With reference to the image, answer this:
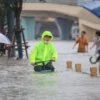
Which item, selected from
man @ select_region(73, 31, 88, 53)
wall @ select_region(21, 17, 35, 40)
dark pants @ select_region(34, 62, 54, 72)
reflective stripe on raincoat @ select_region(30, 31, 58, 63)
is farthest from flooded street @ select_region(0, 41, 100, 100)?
wall @ select_region(21, 17, 35, 40)

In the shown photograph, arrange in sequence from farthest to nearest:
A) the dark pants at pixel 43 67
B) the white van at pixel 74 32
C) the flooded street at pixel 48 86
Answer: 1. the white van at pixel 74 32
2. the dark pants at pixel 43 67
3. the flooded street at pixel 48 86

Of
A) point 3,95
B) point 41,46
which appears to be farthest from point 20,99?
point 41,46

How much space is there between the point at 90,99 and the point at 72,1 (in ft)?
231

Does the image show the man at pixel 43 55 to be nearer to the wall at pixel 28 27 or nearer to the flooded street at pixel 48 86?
the flooded street at pixel 48 86

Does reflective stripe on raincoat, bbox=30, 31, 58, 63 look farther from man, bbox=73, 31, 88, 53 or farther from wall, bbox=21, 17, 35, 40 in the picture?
wall, bbox=21, 17, 35, 40

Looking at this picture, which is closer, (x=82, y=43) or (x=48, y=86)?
(x=48, y=86)

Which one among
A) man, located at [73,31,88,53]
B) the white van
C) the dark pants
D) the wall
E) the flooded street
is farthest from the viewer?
the white van

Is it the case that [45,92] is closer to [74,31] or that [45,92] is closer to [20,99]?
[20,99]

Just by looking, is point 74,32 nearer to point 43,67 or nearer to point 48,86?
point 43,67

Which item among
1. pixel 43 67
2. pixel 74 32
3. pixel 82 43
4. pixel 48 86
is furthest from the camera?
pixel 74 32

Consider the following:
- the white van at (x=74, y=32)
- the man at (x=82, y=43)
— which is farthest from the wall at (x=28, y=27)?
the man at (x=82, y=43)

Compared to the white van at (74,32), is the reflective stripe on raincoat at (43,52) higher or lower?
lower

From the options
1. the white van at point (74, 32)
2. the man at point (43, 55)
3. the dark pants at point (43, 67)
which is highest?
the white van at point (74, 32)

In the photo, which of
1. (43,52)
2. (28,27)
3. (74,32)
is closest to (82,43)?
(43,52)
